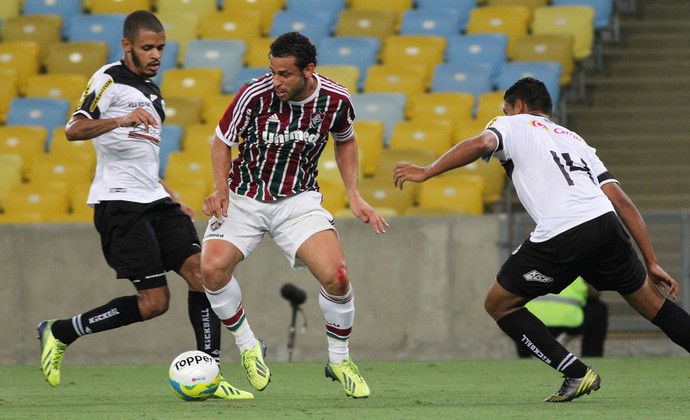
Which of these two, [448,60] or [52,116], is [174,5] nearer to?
[52,116]

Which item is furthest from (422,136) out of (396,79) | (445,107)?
(396,79)

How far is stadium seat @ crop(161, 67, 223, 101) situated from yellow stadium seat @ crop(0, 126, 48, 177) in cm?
150

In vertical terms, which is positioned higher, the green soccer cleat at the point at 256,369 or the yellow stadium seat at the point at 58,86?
the green soccer cleat at the point at 256,369

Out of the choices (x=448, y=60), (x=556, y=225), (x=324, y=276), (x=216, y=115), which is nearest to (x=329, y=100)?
(x=324, y=276)

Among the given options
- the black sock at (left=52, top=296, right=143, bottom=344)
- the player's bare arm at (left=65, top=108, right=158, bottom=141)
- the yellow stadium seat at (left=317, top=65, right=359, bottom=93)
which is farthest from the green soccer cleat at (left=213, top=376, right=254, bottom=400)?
the yellow stadium seat at (left=317, top=65, right=359, bottom=93)

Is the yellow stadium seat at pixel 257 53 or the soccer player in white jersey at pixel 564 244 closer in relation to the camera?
the soccer player in white jersey at pixel 564 244

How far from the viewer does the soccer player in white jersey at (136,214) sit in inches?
303

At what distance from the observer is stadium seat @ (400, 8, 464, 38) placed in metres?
15.5

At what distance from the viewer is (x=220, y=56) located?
1529cm

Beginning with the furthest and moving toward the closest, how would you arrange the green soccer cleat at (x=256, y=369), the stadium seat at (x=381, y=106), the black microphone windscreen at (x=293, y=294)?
the stadium seat at (x=381, y=106) < the black microphone windscreen at (x=293, y=294) < the green soccer cleat at (x=256, y=369)

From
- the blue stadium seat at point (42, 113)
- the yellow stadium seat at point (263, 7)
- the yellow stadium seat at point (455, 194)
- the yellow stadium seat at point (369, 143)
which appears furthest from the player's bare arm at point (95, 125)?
the yellow stadium seat at point (263, 7)

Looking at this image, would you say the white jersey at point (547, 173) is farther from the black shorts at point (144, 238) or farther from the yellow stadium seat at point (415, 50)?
the yellow stadium seat at point (415, 50)

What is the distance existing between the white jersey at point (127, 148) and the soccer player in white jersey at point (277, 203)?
0.76 meters

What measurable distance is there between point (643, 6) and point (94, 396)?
10578 millimetres
